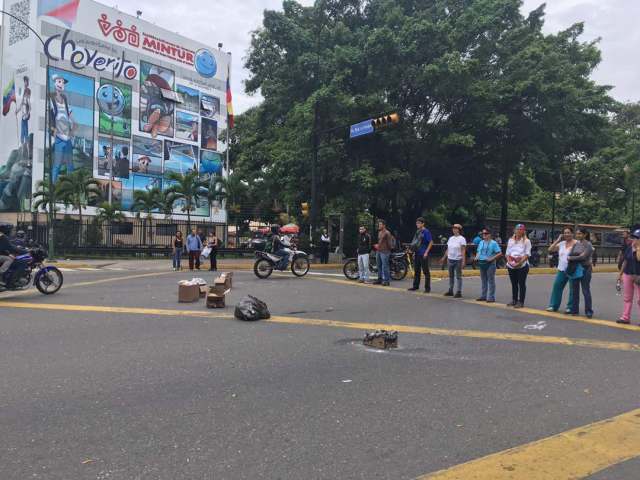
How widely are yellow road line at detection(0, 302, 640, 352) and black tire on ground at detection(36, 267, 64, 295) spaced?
4.21 ft

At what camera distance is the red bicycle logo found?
194ft

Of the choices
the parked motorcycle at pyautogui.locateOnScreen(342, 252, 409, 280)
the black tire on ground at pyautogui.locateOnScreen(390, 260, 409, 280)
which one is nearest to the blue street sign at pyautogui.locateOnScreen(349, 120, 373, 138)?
the parked motorcycle at pyautogui.locateOnScreen(342, 252, 409, 280)

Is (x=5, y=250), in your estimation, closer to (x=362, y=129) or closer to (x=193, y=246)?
(x=193, y=246)

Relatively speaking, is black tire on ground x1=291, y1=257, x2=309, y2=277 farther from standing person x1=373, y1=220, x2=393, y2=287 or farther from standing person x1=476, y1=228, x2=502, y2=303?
Answer: standing person x1=476, y1=228, x2=502, y2=303

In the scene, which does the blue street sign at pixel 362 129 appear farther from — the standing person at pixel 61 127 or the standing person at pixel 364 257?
the standing person at pixel 61 127

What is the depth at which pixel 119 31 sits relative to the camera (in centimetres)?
6088

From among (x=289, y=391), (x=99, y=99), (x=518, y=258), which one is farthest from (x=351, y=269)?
(x=99, y=99)

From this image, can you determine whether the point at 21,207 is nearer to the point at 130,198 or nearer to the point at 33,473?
the point at 130,198

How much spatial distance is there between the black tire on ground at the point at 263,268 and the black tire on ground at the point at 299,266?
0.80 metres

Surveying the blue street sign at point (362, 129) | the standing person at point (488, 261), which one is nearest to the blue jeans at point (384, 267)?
the standing person at point (488, 261)

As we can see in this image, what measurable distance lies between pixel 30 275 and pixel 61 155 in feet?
162

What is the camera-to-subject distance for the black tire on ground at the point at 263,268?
16.0 m

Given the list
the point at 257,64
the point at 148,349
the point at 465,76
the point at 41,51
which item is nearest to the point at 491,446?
the point at 148,349

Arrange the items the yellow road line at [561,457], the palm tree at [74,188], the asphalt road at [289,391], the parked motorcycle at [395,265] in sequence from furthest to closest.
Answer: the palm tree at [74,188], the parked motorcycle at [395,265], the asphalt road at [289,391], the yellow road line at [561,457]
